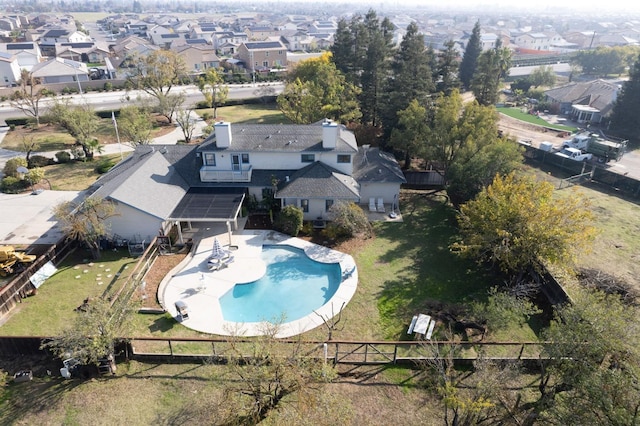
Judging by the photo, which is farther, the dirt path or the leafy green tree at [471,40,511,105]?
the dirt path

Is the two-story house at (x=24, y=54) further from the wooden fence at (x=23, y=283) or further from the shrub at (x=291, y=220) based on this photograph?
the shrub at (x=291, y=220)

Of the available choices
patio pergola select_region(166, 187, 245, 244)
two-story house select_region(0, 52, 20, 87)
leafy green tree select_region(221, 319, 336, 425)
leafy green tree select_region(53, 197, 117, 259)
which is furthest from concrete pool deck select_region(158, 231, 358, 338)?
two-story house select_region(0, 52, 20, 87)

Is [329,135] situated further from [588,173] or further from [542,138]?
[542,138]

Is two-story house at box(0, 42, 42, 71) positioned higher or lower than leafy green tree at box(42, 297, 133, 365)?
higher

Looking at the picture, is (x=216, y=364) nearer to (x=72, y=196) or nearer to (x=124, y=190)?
(x=124, y=190)

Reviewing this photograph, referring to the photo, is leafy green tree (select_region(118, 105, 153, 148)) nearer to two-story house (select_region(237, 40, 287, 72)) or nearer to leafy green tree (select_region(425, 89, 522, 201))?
leafy green tree (select_region(425, 89, 522, 201))

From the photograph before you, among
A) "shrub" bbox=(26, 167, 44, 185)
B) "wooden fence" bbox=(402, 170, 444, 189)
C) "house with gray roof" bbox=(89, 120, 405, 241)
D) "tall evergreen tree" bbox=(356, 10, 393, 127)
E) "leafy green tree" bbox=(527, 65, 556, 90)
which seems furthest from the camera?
"leafy green tree" bbox=(527, 65, 556, 90)

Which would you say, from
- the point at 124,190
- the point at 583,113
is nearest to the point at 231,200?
the point at 124,190

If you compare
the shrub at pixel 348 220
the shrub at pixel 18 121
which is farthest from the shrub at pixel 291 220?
the shrub at pixel 18 121
